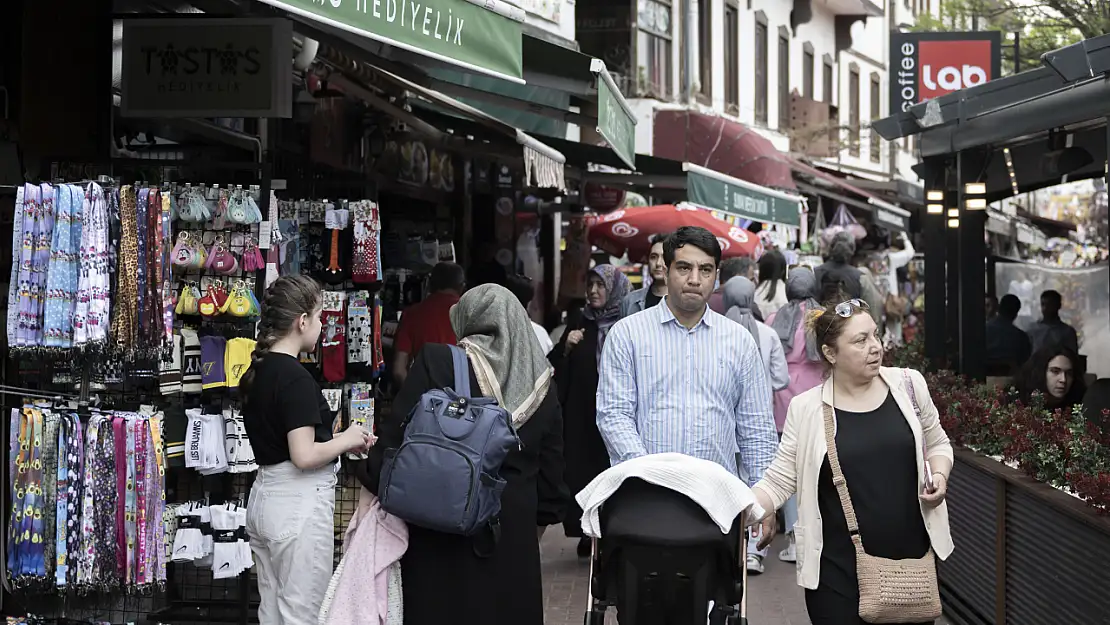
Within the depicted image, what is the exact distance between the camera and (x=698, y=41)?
25.2 m

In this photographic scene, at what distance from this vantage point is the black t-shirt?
559 centimetres

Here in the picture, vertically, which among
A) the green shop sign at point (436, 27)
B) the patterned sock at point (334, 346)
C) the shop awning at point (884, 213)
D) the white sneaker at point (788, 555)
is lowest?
the white sneaker at point (788, 555)

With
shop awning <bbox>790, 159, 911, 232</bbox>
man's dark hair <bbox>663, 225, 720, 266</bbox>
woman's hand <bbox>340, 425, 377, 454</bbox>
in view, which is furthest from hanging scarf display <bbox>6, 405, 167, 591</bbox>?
shop awning <bbox>790, 159, 911, 232</bbox>

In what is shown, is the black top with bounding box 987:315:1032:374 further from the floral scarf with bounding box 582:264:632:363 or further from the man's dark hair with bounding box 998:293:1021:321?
the floral scarf with bounding box 582:264:632:363

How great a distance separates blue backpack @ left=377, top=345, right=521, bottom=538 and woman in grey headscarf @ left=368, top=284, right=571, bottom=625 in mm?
158

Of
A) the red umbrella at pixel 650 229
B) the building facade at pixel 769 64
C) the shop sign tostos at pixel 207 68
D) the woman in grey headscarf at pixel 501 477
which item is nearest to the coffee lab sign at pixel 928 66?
the building facade at pixel 769 64

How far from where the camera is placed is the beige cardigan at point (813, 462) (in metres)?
5.15

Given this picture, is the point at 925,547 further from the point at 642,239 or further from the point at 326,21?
the point at 642,239

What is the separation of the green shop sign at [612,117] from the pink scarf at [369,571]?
4.60 meters

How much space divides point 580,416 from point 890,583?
4.58m

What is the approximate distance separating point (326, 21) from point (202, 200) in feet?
6.33

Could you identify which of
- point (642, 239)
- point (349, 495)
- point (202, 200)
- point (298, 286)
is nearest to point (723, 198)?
point (642, 239)

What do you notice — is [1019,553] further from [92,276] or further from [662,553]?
[92,276]

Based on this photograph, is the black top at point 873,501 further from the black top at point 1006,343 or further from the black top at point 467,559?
the black top at point 1006,343
